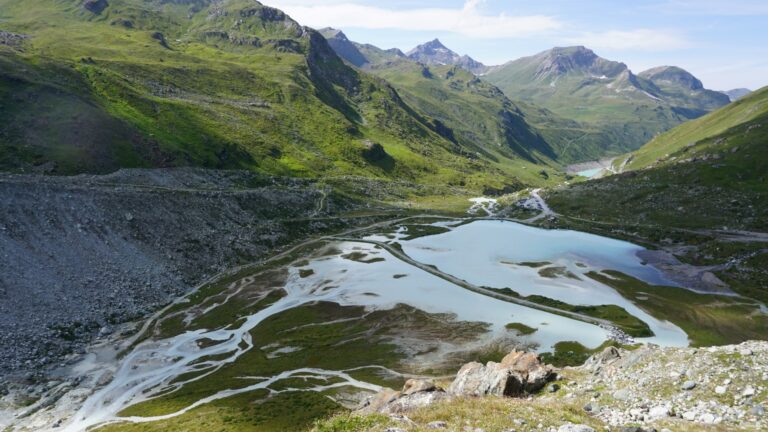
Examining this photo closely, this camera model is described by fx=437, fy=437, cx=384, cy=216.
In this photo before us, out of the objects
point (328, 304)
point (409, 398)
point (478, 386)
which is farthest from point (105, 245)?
point (478, 386)

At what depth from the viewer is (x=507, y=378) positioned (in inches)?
1561

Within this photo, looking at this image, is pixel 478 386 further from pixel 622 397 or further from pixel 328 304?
pixel 328 304

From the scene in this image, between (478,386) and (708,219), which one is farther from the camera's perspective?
(708,219)

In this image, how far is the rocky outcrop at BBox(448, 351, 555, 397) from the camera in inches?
1564

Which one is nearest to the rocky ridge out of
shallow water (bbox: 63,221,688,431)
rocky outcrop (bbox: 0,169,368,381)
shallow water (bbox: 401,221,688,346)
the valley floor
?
the valley floor

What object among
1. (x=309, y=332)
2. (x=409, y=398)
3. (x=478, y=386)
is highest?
(x=409, y=398)

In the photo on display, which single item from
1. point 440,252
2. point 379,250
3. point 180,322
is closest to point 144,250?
point 180,322

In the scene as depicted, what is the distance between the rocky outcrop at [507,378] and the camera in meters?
39.7

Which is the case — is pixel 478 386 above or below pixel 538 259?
above

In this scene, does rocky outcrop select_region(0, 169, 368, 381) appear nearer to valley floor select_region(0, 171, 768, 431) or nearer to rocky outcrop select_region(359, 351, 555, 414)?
valley floor select_region(0, 171, 768, 431)

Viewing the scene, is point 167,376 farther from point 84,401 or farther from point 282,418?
point 282,418

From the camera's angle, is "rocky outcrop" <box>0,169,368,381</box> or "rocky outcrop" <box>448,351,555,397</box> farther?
"rocky outcrop" <box>0,169,368,381</box>

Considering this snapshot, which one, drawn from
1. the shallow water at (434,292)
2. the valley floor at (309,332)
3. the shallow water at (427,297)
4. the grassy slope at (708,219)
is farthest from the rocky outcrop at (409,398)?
the grassy slope at (708,219)

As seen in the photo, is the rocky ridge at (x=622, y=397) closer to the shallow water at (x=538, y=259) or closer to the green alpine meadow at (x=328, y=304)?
the green alpine meadow at (x=328, y=304)
